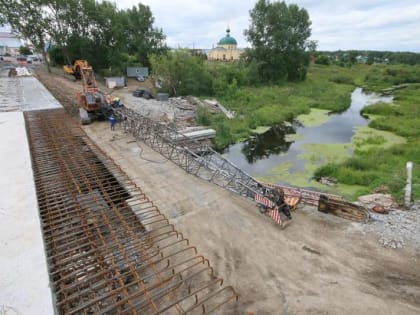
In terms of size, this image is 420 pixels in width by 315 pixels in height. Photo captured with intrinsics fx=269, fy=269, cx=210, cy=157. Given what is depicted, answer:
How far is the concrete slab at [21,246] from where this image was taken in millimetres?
4500

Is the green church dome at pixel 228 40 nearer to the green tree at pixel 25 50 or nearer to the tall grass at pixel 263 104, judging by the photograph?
the tall grass at pixel 263 104

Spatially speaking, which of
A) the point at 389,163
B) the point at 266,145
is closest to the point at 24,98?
the point at 266,145

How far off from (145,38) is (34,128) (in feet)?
101

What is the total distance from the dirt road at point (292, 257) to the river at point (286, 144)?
5346mm

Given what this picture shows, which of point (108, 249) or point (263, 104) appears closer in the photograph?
point (108, 249)

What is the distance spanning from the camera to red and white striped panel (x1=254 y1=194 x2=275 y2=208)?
9180mm

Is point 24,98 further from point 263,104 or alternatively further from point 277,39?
point 277,39

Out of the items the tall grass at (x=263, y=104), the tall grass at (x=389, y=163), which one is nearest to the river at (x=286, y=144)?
the tall grass at (x=263, y=104)

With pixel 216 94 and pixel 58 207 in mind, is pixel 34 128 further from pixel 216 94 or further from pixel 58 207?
pixel 216 94

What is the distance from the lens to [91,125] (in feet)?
60.2

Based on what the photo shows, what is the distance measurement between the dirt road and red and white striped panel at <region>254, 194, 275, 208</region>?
1.56ft

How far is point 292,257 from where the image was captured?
764cm

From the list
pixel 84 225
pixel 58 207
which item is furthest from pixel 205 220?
pixel 58 207

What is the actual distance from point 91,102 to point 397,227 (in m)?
17.8
